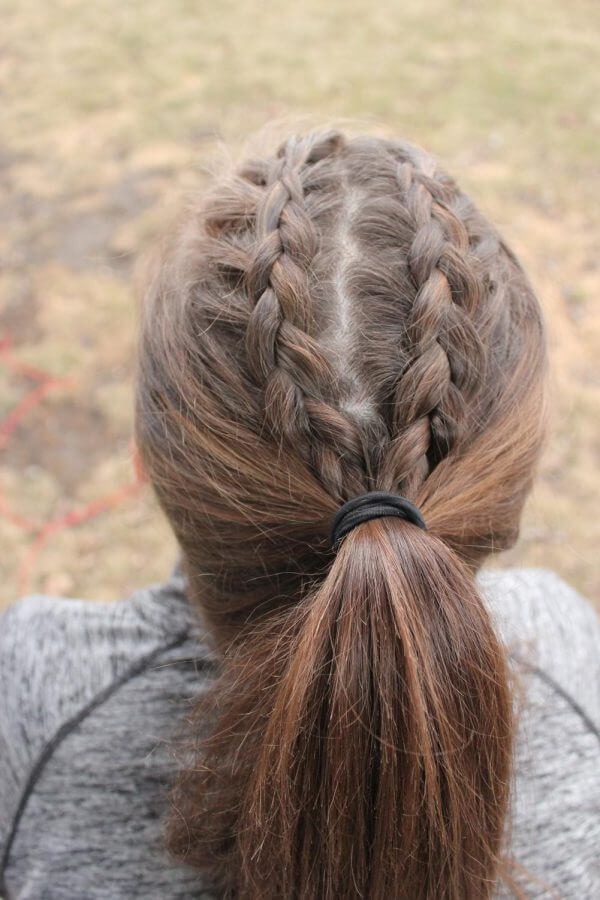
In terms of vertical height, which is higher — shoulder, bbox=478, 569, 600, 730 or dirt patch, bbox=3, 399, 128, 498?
dirt patch, bbox=3, 399, 128, 498

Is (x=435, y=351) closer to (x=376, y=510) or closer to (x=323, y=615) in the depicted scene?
(x=376, y=510)

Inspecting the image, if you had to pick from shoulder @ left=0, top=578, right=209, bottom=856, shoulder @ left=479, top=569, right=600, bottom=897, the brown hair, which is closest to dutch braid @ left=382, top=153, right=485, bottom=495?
the brown hair

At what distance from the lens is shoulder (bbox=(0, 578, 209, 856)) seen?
96cm

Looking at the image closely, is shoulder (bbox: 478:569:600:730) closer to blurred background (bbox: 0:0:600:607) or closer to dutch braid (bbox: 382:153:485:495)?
dutch braid (bbox: 382:153:485:495)

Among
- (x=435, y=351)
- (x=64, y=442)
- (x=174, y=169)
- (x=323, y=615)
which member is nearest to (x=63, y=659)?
(x=323, y=615)

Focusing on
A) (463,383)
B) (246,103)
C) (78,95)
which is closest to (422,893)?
(463,383)

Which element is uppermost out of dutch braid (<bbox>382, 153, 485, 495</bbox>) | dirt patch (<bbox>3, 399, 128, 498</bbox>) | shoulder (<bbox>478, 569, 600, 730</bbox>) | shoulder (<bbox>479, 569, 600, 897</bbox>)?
dirt patch (<bbox>3, 399, 128, 498</bbox>)

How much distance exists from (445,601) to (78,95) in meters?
4.45

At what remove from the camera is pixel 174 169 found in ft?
12.2

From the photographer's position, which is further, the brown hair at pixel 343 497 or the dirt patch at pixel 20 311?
the dirt patch at pixel 20 311

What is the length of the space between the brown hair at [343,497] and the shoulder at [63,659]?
0.10 meters

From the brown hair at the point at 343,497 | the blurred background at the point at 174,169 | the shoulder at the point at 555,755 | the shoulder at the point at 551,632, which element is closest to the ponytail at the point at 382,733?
the brown hair at the point at 343,497

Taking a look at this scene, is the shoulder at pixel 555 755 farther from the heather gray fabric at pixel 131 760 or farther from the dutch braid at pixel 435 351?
the dutch braid at pixel 435 351

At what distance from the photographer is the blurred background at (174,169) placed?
2.43 m
